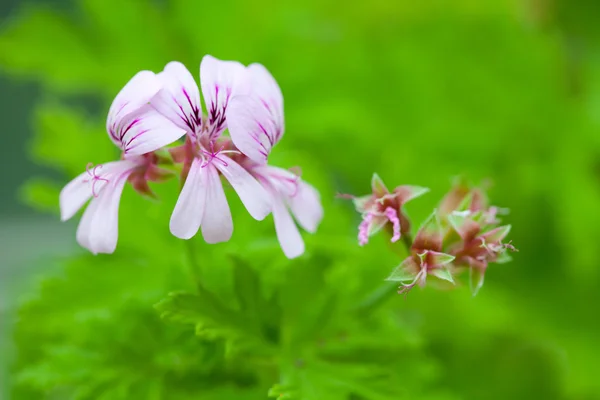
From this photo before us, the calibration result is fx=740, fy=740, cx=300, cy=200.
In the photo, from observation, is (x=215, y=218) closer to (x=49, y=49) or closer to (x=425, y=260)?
(x=425, y=260)

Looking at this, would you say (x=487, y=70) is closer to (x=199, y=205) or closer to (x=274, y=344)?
(x=274, y=344)

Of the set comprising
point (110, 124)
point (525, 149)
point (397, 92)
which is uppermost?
point (397, 92)

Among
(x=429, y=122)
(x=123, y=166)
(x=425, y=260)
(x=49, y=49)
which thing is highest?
(x=49, y=49)

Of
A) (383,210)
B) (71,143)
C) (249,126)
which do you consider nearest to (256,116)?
(249,126)

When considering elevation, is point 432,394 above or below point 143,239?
below

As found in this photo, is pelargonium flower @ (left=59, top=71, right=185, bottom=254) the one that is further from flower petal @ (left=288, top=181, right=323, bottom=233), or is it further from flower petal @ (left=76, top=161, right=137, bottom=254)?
flower petal @ (left=288, top=181, right=323, bottom=233)

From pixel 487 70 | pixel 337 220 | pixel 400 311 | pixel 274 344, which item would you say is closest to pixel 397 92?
pixel 487 70

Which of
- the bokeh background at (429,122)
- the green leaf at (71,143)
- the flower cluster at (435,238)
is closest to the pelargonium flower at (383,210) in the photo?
the flower cluster at (435,238)
